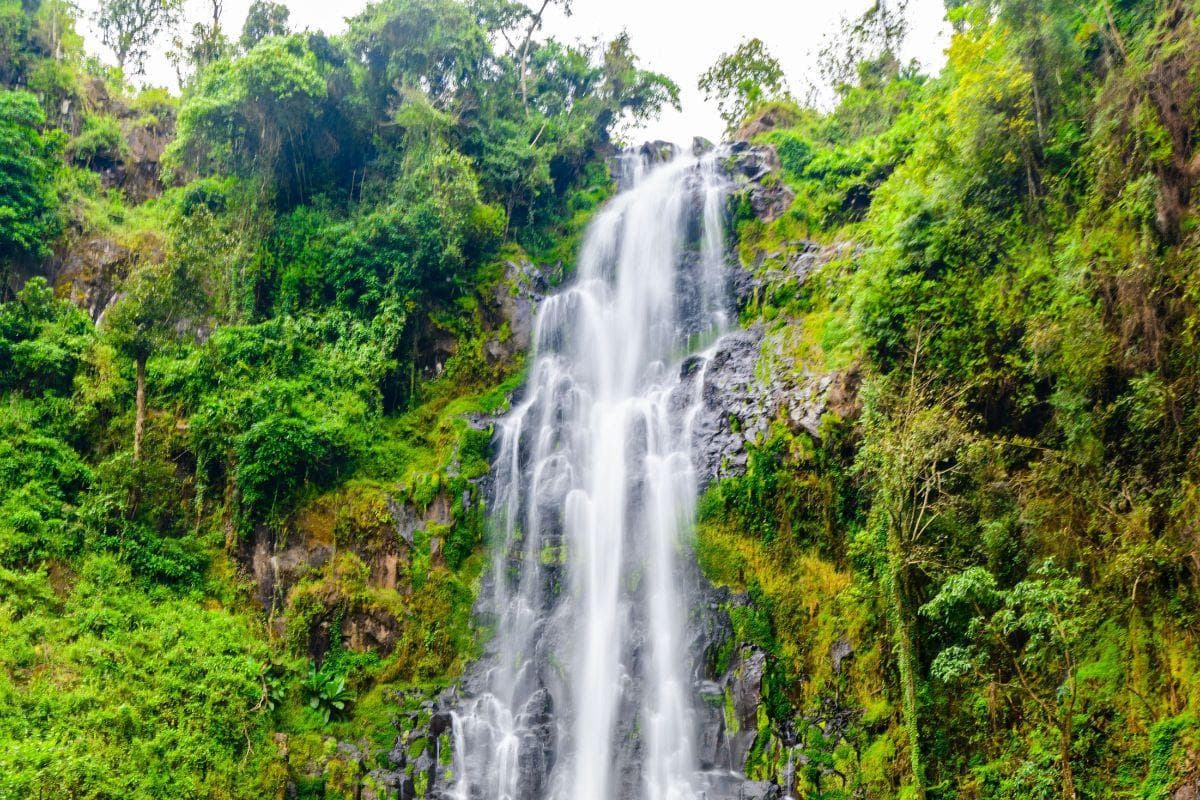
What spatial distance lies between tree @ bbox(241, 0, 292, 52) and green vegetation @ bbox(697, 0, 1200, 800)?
17.6 m

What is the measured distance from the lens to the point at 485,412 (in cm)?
1742

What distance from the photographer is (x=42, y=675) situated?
11.1 metres

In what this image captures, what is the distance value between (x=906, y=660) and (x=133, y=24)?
3132cm

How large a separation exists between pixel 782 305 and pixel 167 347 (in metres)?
13.4

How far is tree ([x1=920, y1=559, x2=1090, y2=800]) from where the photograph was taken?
8789mm

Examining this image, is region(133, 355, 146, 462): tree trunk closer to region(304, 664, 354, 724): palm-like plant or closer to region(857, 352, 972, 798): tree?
region(304, 664, 354, 724): palm-like plant

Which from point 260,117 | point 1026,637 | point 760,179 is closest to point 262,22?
point 260,117

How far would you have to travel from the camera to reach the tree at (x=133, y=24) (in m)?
27.0

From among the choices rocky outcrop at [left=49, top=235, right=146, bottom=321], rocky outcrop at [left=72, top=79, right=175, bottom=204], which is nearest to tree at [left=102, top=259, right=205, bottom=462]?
rocky outcrop at [left=49, top=235, right=146, bottom=321]

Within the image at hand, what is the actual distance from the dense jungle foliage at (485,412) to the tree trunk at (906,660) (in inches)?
2.7

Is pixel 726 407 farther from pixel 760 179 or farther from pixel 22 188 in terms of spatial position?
pixel 22 188

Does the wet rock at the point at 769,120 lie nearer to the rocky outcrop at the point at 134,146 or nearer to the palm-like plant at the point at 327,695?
the rocky outcrop at the point at 134,146

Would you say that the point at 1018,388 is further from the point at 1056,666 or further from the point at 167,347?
the point at 167,347

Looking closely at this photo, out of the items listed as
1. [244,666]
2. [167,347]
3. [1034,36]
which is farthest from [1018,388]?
[167,347]
